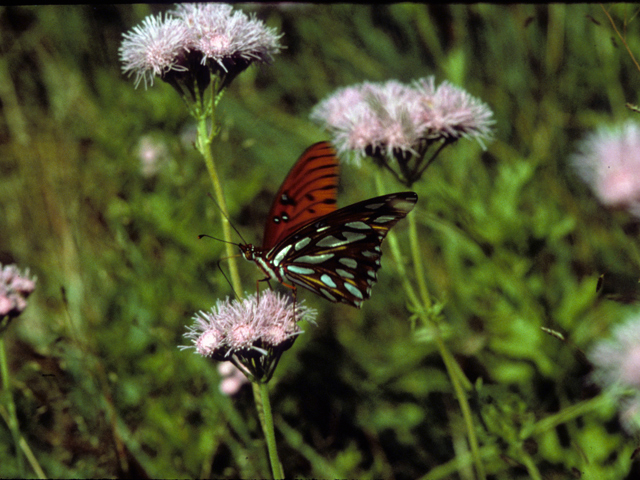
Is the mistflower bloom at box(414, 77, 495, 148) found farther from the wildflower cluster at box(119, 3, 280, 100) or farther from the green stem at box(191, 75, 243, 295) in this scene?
the green stem at box(191, 75, 243, 295)

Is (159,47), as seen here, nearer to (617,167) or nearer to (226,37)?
(226,37)

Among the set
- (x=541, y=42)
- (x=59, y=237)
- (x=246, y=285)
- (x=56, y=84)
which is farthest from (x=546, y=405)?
(x=56, y=84)

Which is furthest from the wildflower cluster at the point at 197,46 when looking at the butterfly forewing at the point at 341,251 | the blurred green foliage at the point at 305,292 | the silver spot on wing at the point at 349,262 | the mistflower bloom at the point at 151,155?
the mistflower bloom at the point at 151,155

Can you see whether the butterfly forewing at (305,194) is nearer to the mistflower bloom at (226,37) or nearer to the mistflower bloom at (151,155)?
the mistflower bloom at (226,37)

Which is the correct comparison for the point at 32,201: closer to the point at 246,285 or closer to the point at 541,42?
the point at 246,285

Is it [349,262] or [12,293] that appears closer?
[349,262]

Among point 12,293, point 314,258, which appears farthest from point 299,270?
point 12,293
